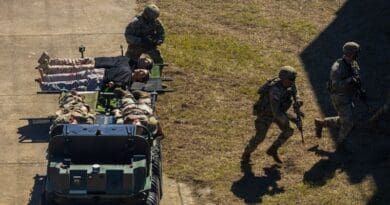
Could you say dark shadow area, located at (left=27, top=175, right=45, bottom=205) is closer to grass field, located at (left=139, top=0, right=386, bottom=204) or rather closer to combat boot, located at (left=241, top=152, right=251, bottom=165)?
grass field, located at (left=139, top=0, right=386, bottom=204)

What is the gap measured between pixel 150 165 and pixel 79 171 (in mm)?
1074

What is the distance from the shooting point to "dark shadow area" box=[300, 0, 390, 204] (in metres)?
13.3

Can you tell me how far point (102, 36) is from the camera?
18.8m

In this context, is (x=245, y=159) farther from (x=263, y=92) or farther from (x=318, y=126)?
(x=318, y=126)

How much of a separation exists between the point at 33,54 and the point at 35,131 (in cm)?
364

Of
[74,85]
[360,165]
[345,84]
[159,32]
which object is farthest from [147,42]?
[360,165]

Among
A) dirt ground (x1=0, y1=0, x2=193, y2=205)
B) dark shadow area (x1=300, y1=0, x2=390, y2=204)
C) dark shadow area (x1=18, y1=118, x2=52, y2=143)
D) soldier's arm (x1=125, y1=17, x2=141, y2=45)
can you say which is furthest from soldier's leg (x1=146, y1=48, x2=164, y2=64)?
dark shadow area (x1=300, y1=0, x2=390, y2=204)

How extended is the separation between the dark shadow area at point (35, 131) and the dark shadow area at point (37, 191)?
126 centimetres

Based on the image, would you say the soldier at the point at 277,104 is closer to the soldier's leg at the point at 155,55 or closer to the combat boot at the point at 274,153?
the combat boot at the point at 274,153

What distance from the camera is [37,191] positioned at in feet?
41.8

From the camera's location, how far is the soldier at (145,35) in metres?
15.7

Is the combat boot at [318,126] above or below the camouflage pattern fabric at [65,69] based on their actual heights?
below

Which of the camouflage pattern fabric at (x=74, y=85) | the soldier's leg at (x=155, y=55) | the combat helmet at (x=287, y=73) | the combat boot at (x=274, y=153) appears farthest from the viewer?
the soldier's leg at (x=155, y=55)

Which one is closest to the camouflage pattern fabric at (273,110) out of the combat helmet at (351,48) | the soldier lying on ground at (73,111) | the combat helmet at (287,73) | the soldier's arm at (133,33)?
the combat helmet at (287,73)
